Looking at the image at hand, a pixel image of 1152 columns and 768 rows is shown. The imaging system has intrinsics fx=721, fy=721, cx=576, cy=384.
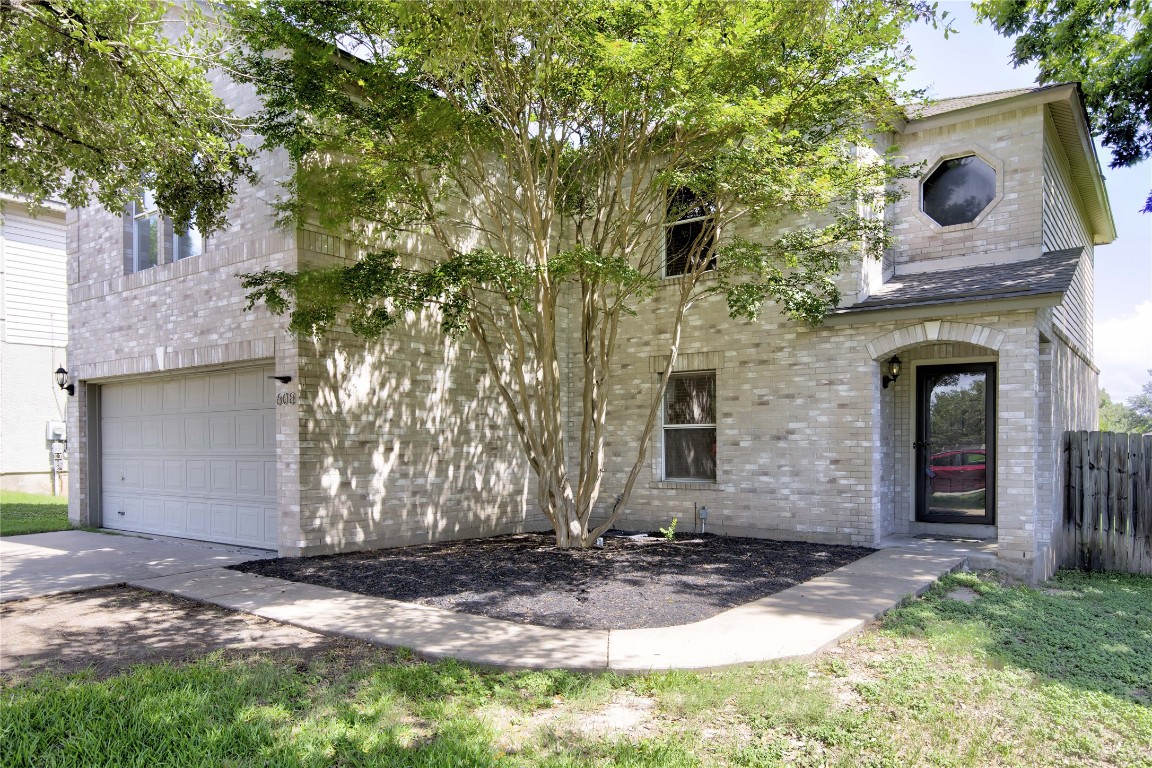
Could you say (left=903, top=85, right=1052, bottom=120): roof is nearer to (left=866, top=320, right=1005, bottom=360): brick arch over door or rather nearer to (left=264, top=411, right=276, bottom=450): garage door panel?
(left=866, top=320, right=1005, bottom=360): brick arch over door

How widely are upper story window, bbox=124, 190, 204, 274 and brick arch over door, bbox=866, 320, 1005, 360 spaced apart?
954 centimetres

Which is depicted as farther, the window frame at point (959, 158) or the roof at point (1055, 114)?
the window frame at point (959, 158)

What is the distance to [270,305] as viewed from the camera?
7.89 meters

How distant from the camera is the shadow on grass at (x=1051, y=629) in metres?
4.87

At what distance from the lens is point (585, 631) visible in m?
5.52

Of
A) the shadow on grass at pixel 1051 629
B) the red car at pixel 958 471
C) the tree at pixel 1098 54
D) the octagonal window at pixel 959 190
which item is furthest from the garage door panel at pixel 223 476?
the tree at pixel 1098 54

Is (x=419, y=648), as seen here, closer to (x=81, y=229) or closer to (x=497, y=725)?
(x=497, y=725)

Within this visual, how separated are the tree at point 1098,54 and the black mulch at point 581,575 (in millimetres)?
9989

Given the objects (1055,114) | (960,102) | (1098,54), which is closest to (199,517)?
(960,102)

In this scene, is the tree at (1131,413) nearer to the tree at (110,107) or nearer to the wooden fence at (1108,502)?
the wooden fence at (1108,502)

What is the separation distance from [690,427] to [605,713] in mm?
7284

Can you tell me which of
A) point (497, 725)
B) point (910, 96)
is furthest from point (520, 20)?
point (497, 725)

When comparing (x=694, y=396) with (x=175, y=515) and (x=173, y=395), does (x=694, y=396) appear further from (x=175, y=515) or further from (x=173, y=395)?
(x=175, y=515)

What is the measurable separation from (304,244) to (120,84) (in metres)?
2.42
